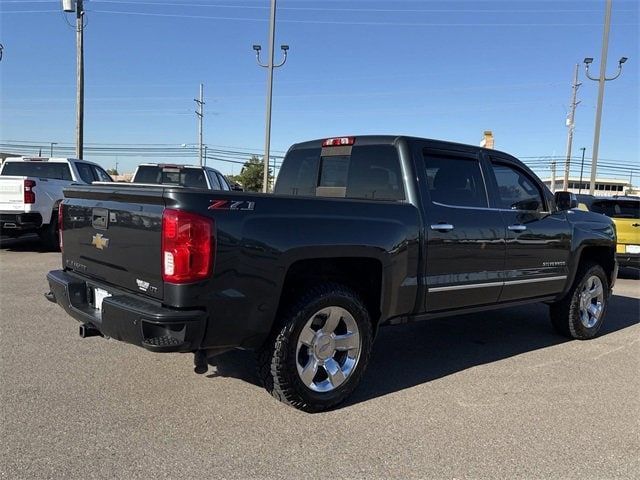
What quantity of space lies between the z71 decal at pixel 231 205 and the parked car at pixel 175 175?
1000 cm

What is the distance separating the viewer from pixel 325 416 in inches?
151

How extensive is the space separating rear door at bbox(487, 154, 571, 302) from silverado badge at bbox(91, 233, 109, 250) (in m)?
3.36

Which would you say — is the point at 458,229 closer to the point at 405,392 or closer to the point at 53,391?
the point at 405,392

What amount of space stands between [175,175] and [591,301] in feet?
32.5

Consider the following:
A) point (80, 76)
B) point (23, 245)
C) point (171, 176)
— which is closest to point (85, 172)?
point (171, 176)

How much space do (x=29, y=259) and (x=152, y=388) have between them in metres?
7.49

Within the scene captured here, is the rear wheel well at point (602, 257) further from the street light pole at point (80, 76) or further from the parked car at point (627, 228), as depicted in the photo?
the street light pole at point (80, 76)

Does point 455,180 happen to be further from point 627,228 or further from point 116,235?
point 627,228

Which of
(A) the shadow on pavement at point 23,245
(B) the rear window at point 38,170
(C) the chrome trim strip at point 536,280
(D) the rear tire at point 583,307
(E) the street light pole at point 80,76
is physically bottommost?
(A) the shadow on pavement at point 23,245

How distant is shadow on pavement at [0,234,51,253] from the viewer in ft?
38.6

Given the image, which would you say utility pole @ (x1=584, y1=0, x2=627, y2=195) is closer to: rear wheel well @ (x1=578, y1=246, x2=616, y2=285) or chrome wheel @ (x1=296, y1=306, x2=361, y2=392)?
rear wheel well @ (x1=578, y1=246, x2=616, y2=285)

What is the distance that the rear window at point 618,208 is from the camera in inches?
423

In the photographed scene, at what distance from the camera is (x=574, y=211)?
6.16 metres

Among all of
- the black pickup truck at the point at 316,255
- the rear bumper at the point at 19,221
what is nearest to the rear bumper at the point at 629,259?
the black pickup truck at the point at 316,255
